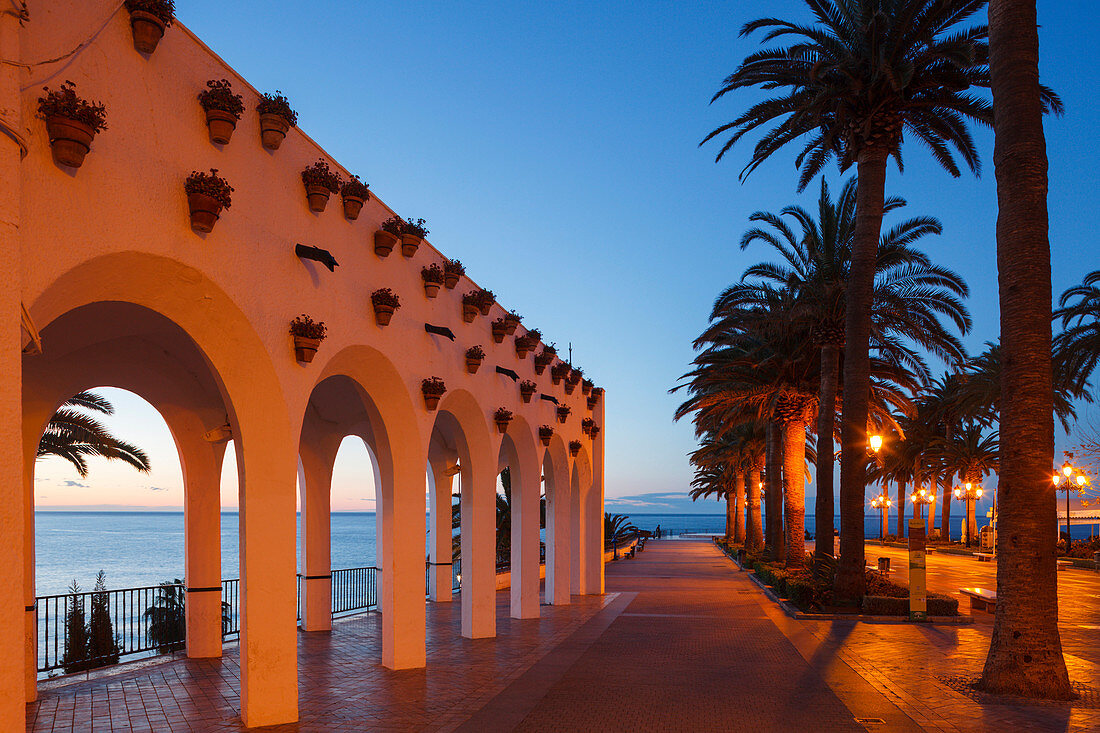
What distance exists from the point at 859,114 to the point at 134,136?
15733 mm

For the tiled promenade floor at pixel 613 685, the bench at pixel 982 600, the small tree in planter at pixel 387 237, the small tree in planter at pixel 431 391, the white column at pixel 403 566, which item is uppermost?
the small tree in planter at pixel 387 237

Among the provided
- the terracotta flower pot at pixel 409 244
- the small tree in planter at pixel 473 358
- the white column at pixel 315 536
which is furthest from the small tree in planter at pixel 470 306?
the white column at pixel 315 536

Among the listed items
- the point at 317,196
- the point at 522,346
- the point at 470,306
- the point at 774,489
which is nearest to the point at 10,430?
the point at 317,196

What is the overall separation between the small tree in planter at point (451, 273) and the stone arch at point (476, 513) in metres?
2.20

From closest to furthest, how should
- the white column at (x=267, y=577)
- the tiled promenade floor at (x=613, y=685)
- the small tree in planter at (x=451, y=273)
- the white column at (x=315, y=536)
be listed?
the white column at (x=267, y=577)
the tiled promenade floor at (x=613, y=685)
the small tree in planter at (x=451, y=273)
the white column at (x=315, y=536)

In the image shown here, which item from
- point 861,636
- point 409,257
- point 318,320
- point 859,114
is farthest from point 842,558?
point 318,320

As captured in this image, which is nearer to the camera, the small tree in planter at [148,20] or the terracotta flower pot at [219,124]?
the small tree in planter at [148,20]

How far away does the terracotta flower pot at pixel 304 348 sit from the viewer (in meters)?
9.56

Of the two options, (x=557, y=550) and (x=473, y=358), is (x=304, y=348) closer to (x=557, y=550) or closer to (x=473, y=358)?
(x=473, y=358)

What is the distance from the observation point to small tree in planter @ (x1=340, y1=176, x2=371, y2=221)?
10914mm

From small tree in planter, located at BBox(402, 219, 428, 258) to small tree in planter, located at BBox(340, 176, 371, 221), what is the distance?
4.85 ft

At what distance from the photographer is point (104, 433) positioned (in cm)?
1673

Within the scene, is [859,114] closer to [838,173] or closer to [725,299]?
[838,173]

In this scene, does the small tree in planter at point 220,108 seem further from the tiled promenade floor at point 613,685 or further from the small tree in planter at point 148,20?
the tiled promenade floor at point 613,685
